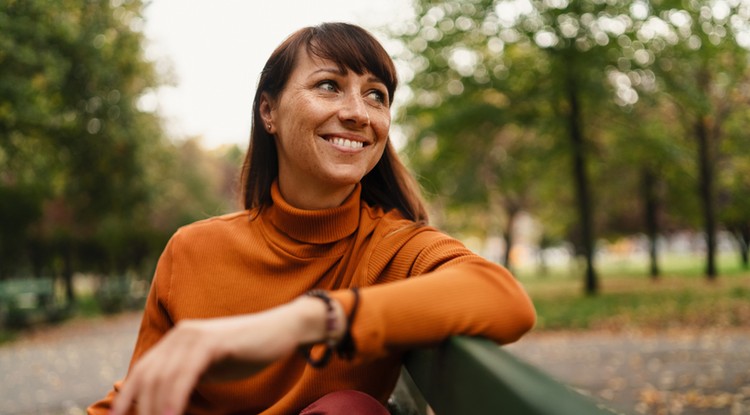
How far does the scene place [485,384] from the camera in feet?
3.35

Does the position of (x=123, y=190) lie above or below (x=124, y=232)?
above

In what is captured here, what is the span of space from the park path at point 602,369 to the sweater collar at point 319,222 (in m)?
3.50

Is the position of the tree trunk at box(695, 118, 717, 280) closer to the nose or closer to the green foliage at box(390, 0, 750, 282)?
the green foliage at box(390, 0, 750, 282)

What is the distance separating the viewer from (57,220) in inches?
1003

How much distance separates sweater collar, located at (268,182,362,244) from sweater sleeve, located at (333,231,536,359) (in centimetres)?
53

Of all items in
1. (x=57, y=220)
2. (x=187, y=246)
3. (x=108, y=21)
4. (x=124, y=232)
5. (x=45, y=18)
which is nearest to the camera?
(x=187, y=246)

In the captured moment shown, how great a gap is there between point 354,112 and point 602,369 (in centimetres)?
788

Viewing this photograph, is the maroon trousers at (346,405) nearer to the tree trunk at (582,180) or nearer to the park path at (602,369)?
the park path at (602,369)

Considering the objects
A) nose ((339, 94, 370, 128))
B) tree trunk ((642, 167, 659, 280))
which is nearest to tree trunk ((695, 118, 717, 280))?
tree trunk ((642, 167, 659, 280))

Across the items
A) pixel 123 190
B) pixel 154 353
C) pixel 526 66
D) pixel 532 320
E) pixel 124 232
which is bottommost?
pixel 124 232

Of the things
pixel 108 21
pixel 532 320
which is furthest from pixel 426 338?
pixel 108 21

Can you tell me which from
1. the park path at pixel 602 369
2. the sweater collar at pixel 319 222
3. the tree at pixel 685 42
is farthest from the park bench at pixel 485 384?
the tree at pixel 685 42

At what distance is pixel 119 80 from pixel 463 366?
681 inches

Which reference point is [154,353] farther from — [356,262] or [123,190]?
[123,190]
